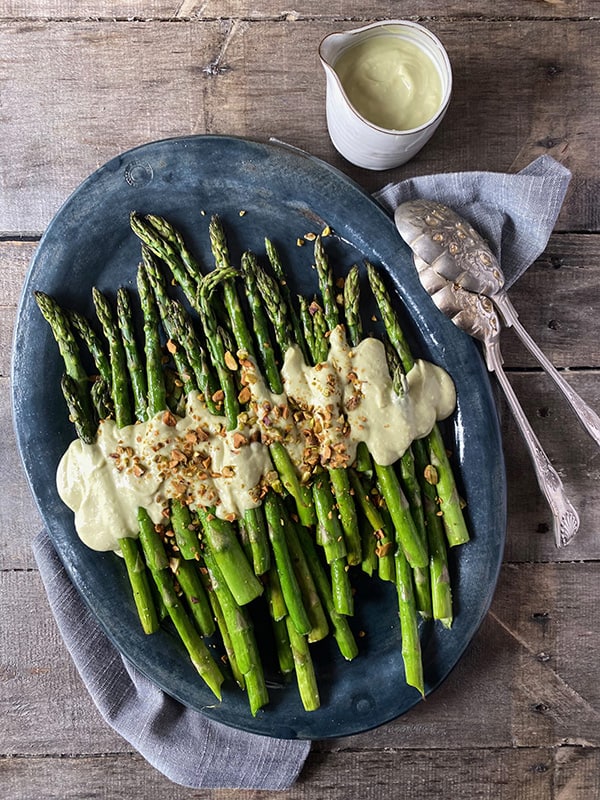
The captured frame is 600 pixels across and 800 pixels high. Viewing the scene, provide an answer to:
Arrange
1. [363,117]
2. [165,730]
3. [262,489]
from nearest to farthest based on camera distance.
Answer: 1. [363,117]
2. [262,489]
3. [165,730]

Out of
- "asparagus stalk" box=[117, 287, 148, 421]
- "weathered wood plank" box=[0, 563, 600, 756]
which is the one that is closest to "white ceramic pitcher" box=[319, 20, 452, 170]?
"asparagus stalk" box=[117, 287, 148, 421]

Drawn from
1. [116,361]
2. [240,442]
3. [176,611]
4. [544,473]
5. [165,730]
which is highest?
[116,361]

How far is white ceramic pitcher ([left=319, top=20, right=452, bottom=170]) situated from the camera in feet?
5.68

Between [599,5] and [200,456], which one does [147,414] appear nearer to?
[200,456]

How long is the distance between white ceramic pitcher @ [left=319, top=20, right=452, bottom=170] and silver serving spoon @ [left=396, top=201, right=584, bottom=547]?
186mm

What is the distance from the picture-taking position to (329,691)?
2.08 meters

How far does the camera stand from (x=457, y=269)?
189 cm

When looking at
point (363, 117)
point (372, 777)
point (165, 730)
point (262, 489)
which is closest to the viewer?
point (363, 117)

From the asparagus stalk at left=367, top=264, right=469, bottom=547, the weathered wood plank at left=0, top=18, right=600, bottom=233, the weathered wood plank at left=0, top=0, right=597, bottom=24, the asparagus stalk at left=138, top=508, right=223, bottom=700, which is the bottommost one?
the asparagus stalk at left=138, top=508, right=223, bottom=700

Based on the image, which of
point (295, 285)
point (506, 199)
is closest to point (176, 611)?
point (295, 285)

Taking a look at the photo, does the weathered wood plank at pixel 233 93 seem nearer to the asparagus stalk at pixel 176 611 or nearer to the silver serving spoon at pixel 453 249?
the silver serving spoon at pixel 453 249

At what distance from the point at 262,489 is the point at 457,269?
853mm

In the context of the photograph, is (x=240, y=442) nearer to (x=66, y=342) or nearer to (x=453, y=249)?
(x=66, y=342)

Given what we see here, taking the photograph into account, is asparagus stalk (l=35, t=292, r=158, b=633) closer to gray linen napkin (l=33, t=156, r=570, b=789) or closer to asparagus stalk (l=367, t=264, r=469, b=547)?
gray linen napkin (l=33, t=156, r=570, b=789)
